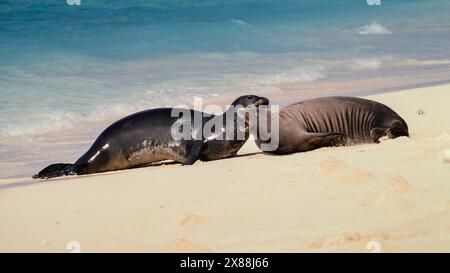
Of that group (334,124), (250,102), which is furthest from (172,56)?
(250,102)

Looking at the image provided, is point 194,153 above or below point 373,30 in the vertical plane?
below

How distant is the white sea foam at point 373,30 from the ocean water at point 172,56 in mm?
48

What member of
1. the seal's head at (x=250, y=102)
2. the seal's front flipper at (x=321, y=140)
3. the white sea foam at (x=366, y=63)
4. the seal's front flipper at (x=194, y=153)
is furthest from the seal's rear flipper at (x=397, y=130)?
the white sea foam at (x=366, y=63)

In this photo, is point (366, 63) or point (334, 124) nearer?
point (334, 124)

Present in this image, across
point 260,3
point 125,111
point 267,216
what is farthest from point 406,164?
point 260,3

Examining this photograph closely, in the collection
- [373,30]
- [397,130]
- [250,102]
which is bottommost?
[397,130]

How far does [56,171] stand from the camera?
Answer: 28.1 ft

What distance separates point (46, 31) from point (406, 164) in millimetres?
15874

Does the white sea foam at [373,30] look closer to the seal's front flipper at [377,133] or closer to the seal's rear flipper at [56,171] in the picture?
the seal's front flipper at [377,133]

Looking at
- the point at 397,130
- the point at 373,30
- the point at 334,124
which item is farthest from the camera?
the point at 373,30

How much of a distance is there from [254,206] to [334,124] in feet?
11.4

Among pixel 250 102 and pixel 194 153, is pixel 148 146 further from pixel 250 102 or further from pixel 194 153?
pixel 250 102

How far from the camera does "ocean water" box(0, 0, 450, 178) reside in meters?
12.8

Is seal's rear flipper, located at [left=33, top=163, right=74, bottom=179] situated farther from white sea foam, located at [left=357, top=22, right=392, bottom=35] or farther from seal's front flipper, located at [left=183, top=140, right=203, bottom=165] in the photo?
white sea foam, located at [left=357, top=22, right=392, bottom=35]
